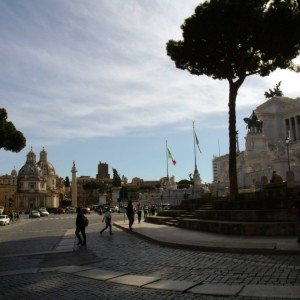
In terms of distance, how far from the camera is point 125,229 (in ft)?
83.1

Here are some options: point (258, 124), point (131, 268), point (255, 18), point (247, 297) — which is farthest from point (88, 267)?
point (258, 124)

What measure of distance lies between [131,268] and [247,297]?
13.3 ft

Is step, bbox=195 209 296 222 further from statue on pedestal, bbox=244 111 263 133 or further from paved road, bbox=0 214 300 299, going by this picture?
statue on pedestal, bbox=244 111 263 133

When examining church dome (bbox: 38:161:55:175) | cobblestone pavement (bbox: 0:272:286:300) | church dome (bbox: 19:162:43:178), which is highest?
church dome (bbox: 38:161:55:175)

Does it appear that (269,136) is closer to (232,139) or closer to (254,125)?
(254,125)

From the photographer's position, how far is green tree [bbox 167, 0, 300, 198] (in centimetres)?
2250

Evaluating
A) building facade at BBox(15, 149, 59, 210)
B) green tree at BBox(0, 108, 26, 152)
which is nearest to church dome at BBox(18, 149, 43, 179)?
building facade at BBox(15, 149, 59, 210)

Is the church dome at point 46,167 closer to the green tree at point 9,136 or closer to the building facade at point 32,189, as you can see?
the building facade at point 32,189

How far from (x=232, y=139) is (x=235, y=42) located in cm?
553

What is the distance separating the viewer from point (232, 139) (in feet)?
75.4

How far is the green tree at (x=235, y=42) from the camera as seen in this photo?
2250 centimetres

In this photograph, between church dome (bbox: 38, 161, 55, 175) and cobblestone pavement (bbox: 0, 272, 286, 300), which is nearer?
cobblestone pavement (bbox: 0, 272, 286, 300)

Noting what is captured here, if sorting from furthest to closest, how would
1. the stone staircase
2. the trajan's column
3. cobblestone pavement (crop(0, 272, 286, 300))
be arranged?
the trajan's column
the stone staircase
cobblestone pavement (crop(0, 272, 286, 300))

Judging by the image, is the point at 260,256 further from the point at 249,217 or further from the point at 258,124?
the point at 258,124
